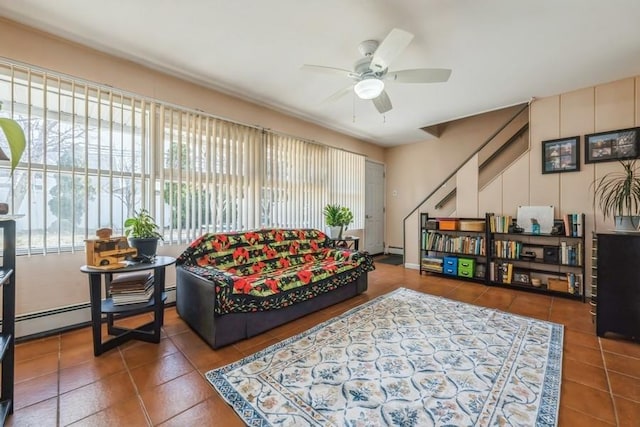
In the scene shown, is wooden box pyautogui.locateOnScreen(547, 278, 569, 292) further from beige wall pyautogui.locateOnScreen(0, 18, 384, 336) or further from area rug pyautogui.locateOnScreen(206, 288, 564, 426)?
beige wall pyautogui.locateOnScreen(0, 18, 384, 336)

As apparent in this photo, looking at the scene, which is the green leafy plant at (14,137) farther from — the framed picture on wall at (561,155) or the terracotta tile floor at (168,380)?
the framed picture on wall at (561,155)

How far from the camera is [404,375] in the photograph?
1819mm

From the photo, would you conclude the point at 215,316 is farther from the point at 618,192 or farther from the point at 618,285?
the point at 618,192

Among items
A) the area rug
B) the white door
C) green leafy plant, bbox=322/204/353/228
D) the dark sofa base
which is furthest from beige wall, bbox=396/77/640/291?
the dark sofa base

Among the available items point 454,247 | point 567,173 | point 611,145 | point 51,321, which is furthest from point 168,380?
point 611,145

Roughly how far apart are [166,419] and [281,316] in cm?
126

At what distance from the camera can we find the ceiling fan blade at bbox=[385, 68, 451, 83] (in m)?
2.33

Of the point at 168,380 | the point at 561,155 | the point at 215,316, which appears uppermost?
the point at 561,155

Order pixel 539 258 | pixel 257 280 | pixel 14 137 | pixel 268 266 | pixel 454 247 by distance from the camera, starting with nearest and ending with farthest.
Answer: pixel 14 137
pixel 257 280
pixel 268 266
pixel 539 258
pixel 454 247

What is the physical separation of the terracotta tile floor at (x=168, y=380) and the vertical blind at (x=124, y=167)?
3.53 ft

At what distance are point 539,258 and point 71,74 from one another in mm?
5981

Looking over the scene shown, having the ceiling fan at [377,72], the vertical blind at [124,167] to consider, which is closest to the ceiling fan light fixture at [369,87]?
the ceiling fan at [377,72]

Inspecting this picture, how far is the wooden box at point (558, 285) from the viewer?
348cm

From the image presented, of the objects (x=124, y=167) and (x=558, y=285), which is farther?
(x=558, y=285)
